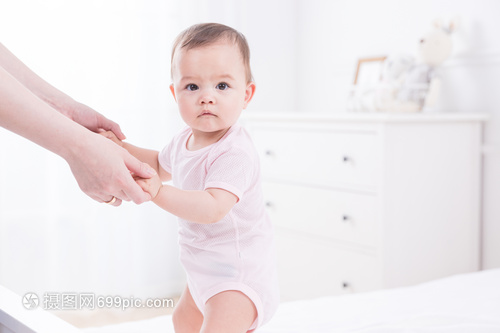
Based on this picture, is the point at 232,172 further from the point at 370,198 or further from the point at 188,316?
the point at 370,198

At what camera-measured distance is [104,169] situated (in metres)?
0.99

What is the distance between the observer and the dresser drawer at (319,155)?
2.35m

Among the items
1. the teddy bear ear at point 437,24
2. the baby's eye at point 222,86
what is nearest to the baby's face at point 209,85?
the baby's eye at point 222,86

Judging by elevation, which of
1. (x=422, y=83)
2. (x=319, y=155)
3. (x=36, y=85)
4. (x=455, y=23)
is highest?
(x=455, y=23)

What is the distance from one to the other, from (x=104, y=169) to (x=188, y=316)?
39 centimetres

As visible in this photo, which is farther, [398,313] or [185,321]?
[398,313]

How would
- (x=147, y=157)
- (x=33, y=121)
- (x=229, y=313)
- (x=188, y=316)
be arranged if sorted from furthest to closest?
(x=147, y=157) → (x=188, y=316) → (x=229, y=313) → (x=33, y=121)

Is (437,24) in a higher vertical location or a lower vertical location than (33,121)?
higher

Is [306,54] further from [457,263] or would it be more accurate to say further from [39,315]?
[39,315]

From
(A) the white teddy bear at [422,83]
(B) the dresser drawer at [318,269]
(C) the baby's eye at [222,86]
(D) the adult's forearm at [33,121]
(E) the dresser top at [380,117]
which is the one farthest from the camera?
(A) the white teddy bear at [422,83]

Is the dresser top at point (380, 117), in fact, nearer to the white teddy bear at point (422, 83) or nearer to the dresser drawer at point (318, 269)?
the white teddy bear at point (422, 83)

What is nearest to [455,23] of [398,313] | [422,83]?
[422,83]

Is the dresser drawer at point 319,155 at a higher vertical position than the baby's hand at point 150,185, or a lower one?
lower

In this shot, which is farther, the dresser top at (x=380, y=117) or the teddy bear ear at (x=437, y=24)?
the teddy bear ear at (x=437, y=24)
